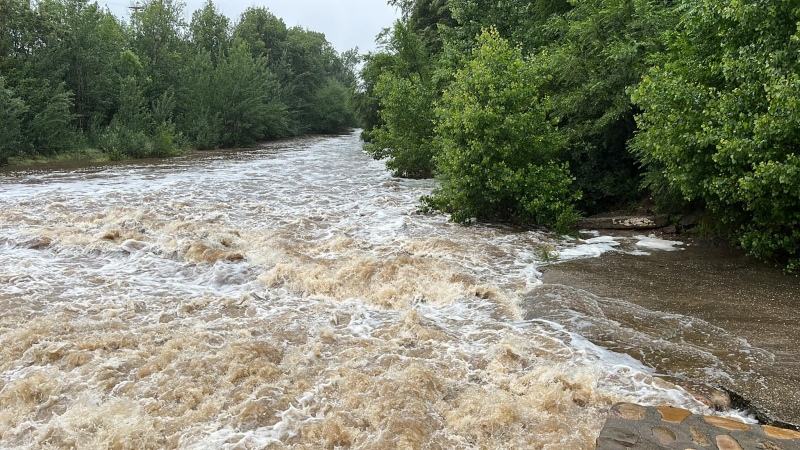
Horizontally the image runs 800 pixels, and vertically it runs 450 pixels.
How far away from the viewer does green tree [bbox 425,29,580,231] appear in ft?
38.2

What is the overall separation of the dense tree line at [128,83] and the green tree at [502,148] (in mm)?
20540

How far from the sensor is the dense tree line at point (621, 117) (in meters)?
7.31

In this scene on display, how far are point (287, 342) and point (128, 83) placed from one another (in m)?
31.0

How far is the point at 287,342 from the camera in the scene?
6.08 metres

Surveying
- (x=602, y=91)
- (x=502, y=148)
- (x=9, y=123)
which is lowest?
(x=502, y=148)

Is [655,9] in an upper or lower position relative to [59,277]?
upper

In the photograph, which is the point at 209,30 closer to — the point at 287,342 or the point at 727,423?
the point at 287,342

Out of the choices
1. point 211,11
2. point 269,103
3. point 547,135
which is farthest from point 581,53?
point 211,11

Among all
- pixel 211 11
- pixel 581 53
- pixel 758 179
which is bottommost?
pixel 758 179

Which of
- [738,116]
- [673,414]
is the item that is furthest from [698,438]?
[738,116]

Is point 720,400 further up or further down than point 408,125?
further down

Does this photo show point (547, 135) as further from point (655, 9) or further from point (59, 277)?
point (59, 277)

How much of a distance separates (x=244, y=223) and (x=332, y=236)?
255cm

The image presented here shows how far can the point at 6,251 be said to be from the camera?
962 cm
